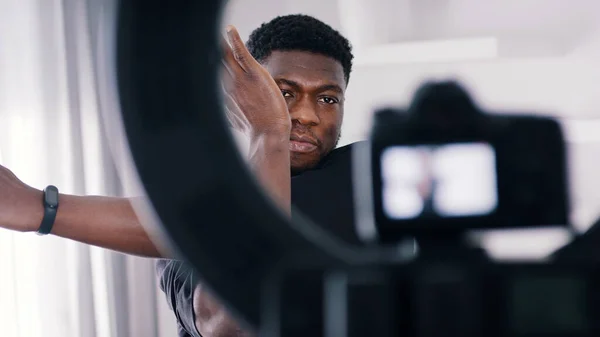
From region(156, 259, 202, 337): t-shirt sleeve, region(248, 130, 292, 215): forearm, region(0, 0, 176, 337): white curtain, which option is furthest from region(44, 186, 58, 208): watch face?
region(0, 0, 176, 337): white curtain

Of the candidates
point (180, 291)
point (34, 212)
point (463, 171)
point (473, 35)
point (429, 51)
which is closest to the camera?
point (463, 171)

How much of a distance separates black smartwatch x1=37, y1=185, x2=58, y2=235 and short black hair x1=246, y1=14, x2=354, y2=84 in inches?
34.8

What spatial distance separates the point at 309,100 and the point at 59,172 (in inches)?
44.1

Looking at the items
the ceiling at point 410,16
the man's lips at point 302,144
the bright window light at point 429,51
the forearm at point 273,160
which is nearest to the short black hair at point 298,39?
the man's lips at point 302,144

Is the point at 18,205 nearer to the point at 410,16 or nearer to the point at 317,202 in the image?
the point at 317,202

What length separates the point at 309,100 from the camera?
1.16 metres

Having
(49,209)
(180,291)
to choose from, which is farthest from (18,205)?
(180,291)

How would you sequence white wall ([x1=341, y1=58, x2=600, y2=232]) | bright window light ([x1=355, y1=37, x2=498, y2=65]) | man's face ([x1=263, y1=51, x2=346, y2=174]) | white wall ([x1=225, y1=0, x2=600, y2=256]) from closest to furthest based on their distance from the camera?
white wall ([x1=341, y1=58, x2=600, y2=232])
white wall ([x1=225, y1=0, x2=600, y2=256])
man's face ([x1=263, y1=51, x2=346, y2=174])
bright window light ([x1=355, y1=37, x2=498, y2=65])

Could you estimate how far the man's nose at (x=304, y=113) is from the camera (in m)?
1.11

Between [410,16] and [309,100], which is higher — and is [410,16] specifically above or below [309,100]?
above

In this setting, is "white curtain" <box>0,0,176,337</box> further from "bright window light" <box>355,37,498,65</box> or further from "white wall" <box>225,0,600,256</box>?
"bright window light" <box>355,37,498,65</box>

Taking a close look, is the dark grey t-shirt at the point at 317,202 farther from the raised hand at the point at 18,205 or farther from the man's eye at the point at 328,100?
the raised hand at the point at 18,205

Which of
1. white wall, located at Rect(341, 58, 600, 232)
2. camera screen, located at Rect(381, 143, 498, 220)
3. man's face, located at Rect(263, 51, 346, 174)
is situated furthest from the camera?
man's face, located at Rect(263, 51, 346, 174)

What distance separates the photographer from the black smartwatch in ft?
1.12
